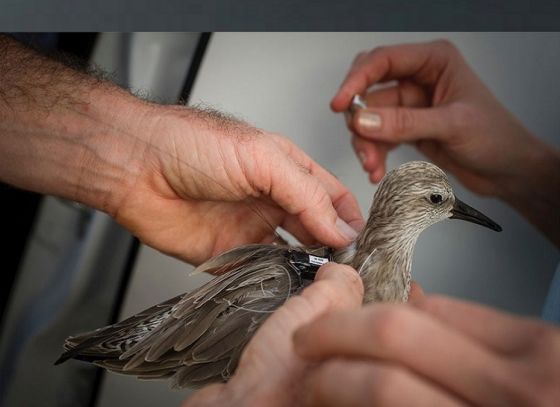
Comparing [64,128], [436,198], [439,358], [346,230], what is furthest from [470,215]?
[64,128]

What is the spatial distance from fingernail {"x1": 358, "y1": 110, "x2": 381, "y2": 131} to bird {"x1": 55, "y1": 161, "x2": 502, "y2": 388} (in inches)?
2.5

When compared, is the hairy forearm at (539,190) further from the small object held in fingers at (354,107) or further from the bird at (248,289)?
the small object held in fingers at (354,107)

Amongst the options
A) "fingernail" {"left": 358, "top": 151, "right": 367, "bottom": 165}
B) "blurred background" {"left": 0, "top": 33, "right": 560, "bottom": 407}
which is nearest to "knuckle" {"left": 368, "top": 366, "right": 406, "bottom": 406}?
"blurred background" {"left": 0, "top": 33, "right": 560, "bottom": 407}

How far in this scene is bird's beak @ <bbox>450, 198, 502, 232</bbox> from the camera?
68cm

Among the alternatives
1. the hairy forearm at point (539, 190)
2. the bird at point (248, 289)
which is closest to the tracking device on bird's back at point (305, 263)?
the bird at point (248, 289)

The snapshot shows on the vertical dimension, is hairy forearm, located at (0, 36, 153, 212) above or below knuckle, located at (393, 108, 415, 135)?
below

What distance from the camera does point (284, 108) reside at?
757 millimetres

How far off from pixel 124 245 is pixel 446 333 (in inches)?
21.2

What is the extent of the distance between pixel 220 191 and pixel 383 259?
228 mm

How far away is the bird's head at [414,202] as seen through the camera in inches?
28.7

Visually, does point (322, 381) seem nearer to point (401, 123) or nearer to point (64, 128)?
point (401, 123)

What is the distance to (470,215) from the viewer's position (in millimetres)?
699

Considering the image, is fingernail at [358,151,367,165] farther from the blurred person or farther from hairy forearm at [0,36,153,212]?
hairy forearm at [0,36,153,212]

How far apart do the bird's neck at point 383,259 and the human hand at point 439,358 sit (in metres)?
0.35
